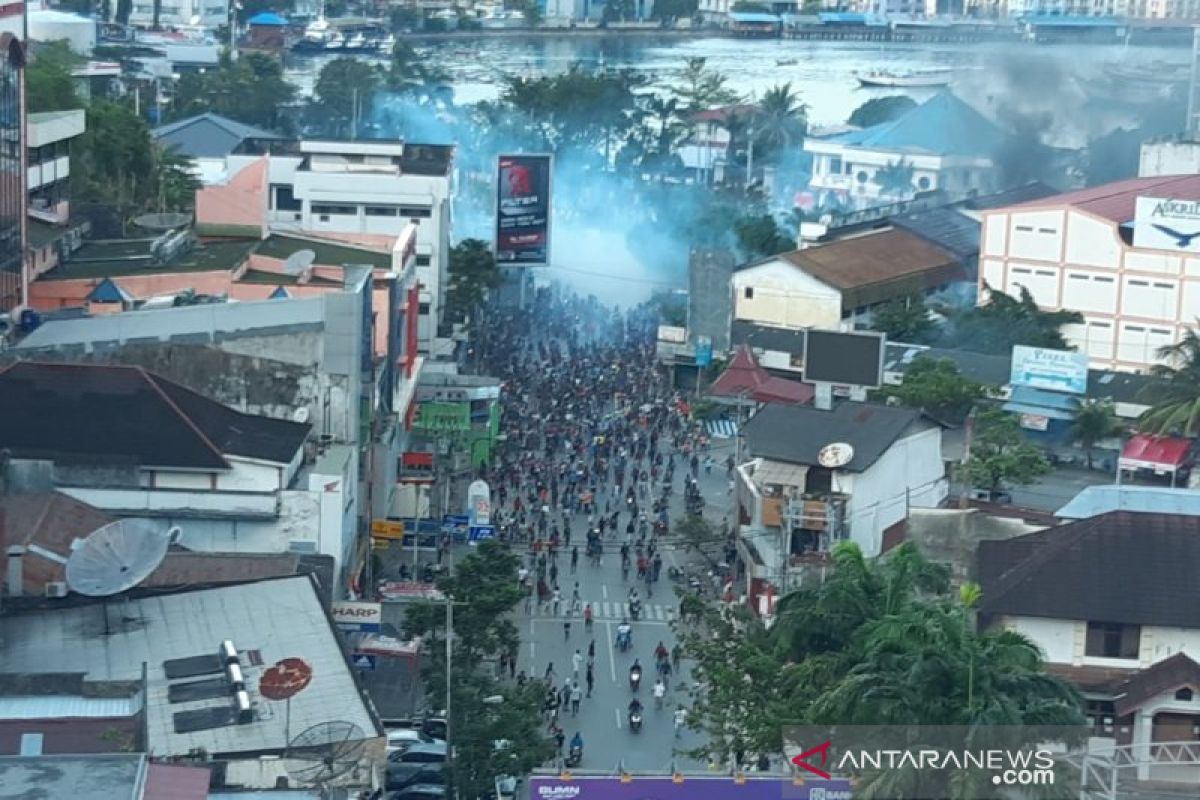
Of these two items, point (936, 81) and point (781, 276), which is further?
point (936, 81)

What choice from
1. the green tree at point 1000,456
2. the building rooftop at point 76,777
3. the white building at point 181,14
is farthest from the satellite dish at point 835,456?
the white building at point 181,14

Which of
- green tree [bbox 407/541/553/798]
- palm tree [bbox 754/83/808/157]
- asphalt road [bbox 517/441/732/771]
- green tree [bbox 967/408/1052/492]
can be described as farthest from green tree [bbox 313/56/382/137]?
green tree [bbox 407/541/553/798]

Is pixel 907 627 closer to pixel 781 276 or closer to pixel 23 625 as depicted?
pixel 23 625

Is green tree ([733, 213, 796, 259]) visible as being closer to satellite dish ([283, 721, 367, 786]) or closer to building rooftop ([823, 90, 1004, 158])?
building rooftop ([823, 90, 1004, 158])

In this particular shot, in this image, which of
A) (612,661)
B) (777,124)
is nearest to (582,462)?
(612,661)

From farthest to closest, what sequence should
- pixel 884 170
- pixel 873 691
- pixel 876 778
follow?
1. pixel 884 170
2. pixel 873 691
3. pixel 876 778

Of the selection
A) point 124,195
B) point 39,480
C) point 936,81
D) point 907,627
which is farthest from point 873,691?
point 936,81

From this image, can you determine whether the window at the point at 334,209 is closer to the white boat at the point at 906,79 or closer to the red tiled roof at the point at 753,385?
the red tiled roof at the point at 753,385

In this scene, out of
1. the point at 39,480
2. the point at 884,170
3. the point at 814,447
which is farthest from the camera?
the point at 884,170

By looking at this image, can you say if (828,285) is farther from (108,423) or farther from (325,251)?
(108,423)
